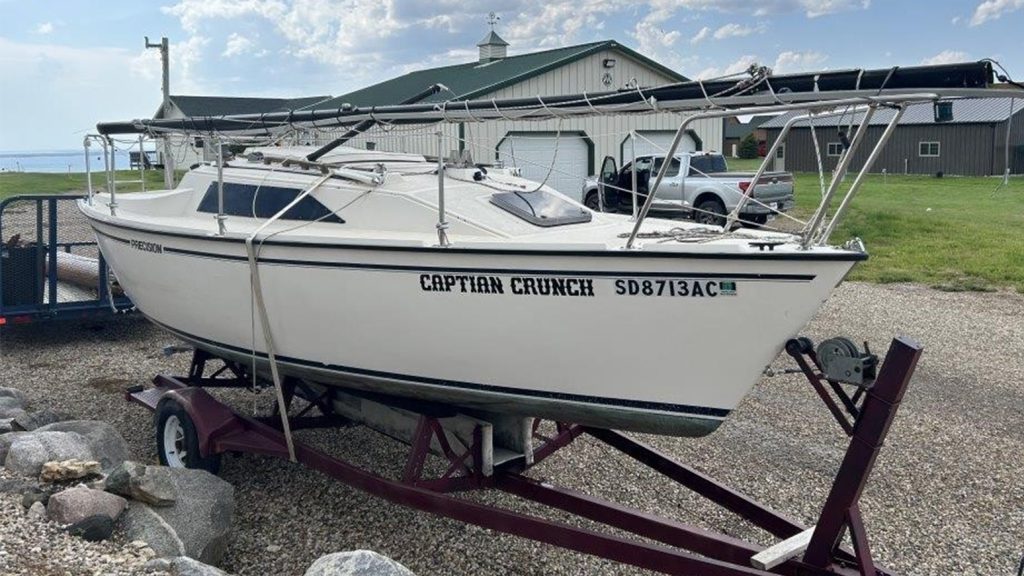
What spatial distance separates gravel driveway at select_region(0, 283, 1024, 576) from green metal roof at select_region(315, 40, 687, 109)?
11478 millimetres

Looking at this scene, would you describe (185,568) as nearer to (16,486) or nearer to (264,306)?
(16,486)

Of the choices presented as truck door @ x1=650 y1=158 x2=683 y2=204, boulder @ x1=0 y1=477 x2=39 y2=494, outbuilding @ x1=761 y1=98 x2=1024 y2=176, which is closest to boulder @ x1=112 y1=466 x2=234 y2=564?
boulder @ x1=0 y1=477 x2=39 y2=494

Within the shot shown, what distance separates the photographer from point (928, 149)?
41.1 m

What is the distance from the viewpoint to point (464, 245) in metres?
Answer: 4.55

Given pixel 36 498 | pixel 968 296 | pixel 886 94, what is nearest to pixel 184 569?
pixel 36 498

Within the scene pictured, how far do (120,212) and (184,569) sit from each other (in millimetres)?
4052

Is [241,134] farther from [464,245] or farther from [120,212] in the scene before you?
[464,245]

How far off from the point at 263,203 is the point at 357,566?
293cm

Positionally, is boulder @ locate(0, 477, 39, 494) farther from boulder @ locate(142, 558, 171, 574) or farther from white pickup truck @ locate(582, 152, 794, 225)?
Result: white pickup truck @ locate(582, 152, 794, 225)

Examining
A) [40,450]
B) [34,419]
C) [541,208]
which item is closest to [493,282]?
[541,208]

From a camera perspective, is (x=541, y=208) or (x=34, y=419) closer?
(x=541, y=208)

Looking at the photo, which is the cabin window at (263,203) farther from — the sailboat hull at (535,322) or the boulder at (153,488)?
the boulder at (153,488)

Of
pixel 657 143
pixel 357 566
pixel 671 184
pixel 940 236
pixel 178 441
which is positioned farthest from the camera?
pixel 657 143

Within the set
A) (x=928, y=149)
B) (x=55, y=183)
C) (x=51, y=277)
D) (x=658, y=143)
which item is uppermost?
(x=928, y=149)
